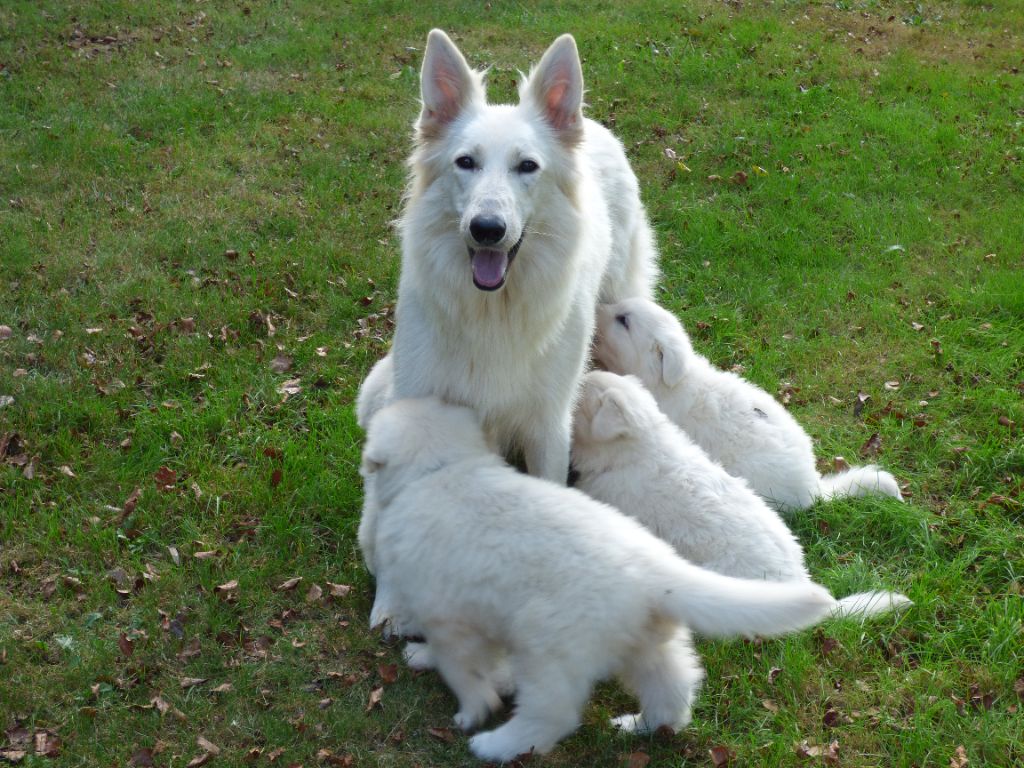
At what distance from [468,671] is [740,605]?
3.98ft

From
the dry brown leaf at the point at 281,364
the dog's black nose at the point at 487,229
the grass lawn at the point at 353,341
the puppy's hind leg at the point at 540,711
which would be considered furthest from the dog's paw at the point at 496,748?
the dry brown leaf at the point at 281,364

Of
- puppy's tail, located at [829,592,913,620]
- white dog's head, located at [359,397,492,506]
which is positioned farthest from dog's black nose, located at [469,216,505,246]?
puppy's tail, located at [829,592,913,620]

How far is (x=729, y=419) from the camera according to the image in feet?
17.1

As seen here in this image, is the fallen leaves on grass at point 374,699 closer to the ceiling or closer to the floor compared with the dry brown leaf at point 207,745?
closer to the ceiling

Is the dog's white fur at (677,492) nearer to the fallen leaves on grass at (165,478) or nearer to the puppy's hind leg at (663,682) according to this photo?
the puppy's hind leg at (663,682)

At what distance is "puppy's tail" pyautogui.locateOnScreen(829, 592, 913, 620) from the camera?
14.2 ft

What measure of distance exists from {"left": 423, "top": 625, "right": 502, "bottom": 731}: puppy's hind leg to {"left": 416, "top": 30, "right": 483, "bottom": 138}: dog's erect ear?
8.31ft

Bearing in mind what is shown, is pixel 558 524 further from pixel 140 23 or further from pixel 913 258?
pixel 140 23

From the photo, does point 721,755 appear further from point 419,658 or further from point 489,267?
point 489,267

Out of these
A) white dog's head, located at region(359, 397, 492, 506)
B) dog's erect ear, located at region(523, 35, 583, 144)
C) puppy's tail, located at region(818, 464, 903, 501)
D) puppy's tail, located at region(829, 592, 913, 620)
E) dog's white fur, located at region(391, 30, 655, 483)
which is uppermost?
dog's erect ear, located at region(523, 35, 583, 144)

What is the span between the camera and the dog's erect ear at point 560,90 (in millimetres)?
4605

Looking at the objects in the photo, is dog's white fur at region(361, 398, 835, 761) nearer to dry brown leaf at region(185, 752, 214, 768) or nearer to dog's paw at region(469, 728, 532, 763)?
dog's paw at region(469, 728, 532, 763)

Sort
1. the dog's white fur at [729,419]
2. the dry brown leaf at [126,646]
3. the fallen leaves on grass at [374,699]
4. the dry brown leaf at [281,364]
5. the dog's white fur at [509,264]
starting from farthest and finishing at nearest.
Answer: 1. the dry brown leaf at [281,364]
2. the dog's white fur at [729,419]
3. the dog's white fur at [509,264]
4. the dry brown leaf at [126,646]
5. the fallen leaves on grass at [374,699]

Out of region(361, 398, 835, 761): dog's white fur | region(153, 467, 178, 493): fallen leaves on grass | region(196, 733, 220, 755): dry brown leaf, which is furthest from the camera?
region(153, 467, 178, 493): fallen leaves on grass
